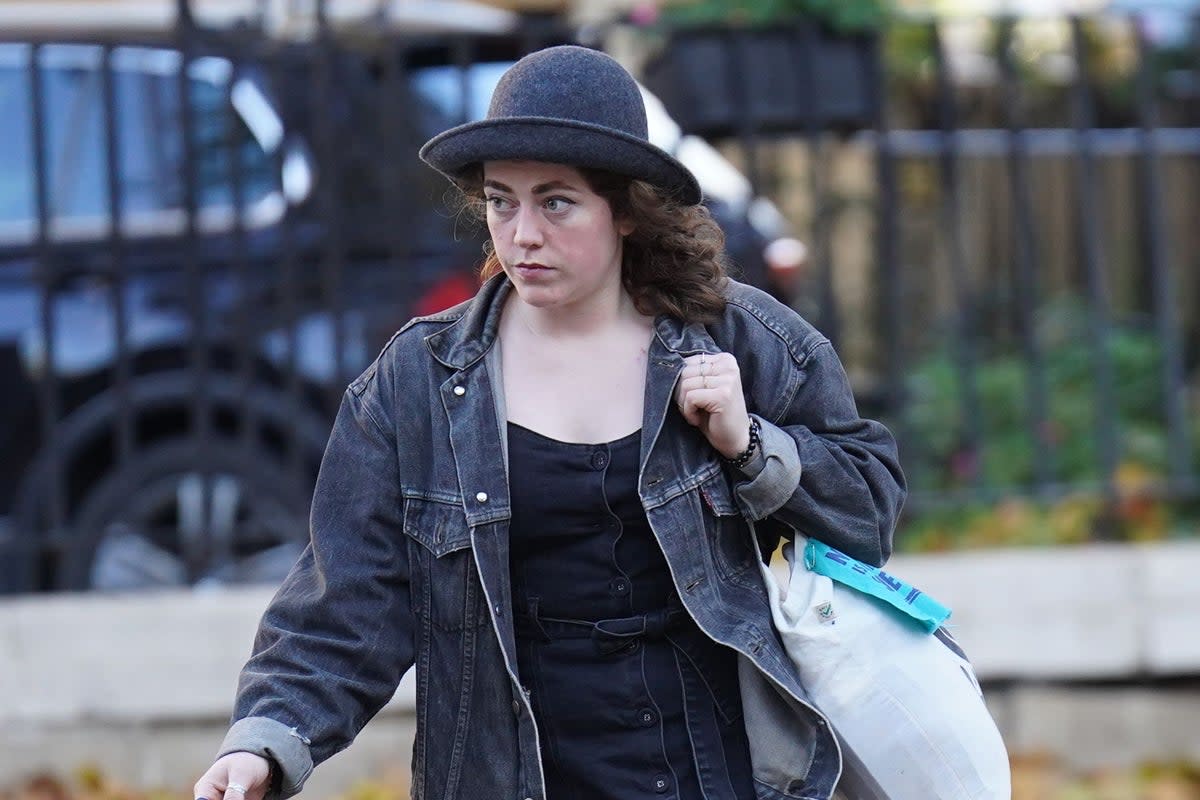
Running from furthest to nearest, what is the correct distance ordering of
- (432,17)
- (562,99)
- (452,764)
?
1. (432,17)
2. (452,764)
3. (562,99)

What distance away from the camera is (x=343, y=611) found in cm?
245

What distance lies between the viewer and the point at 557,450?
2.47m

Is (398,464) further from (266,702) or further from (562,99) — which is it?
(562,99)

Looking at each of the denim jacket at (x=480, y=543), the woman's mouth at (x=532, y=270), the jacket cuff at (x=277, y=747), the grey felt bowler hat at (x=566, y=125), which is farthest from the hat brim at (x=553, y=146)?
the jacket cuff at (x=277, y=747)

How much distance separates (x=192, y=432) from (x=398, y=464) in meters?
2.64

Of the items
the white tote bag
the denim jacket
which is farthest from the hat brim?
the white tote bag

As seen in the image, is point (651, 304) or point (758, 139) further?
point (758, 139)

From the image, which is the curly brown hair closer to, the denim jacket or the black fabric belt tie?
the denim jacket

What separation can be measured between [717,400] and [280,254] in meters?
2.87

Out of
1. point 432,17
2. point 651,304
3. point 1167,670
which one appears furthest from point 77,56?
point 1167,670

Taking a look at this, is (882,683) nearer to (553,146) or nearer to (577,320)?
(577,320)

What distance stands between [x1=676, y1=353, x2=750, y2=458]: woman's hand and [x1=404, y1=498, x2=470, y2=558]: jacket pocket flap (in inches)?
12.8

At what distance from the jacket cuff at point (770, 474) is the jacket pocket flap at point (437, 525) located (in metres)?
0.36

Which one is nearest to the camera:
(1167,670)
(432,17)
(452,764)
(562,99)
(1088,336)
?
(562,99)
